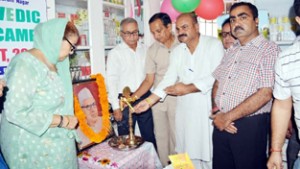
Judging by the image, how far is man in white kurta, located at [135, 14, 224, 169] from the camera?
2.25 meters

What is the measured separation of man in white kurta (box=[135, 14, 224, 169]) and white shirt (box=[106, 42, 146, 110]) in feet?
A: 1.48

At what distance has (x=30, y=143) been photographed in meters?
1.40

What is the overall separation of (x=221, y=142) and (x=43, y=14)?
1.71m

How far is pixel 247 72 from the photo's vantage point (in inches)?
67.2

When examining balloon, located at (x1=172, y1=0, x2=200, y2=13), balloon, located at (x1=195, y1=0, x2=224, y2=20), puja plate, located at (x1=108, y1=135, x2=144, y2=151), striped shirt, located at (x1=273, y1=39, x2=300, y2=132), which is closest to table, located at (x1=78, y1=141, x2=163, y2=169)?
puja plate, located at (x1=108, y1=135, x2=144, y2=151)

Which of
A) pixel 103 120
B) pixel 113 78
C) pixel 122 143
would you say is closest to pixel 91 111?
pixel 103 120

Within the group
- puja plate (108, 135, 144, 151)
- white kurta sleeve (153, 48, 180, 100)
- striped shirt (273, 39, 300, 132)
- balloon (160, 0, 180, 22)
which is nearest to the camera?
striped shirt (273, 39, 300, 132)

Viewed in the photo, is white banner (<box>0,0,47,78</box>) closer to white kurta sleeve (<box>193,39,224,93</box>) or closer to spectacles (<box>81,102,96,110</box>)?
spectacles (<box>81,102,96,110</box>)

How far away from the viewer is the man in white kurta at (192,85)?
2.25 metres

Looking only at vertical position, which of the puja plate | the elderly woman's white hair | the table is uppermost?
the elderly woman's white hair

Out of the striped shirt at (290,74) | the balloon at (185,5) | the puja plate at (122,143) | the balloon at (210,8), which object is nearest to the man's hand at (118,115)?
the puja plate at (122,143)

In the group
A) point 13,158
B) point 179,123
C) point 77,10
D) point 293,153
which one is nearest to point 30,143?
point 13,158

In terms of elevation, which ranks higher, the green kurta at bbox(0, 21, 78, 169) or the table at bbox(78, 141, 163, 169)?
the green kurta at bbox(0, 21, 78, 169)

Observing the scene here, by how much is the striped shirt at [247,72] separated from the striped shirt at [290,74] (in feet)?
1.19
